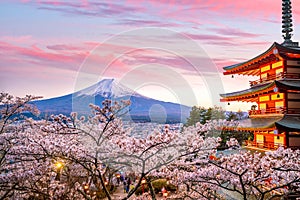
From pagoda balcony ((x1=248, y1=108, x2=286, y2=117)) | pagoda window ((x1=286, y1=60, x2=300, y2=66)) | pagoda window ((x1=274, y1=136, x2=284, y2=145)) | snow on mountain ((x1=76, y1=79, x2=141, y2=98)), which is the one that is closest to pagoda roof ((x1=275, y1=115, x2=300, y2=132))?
pagoda balcony ((x1=248, y1=108, x2=286, y2=117))

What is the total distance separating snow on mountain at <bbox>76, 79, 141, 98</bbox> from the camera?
1448 cm

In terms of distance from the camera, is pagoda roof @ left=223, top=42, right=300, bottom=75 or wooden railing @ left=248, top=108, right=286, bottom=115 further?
wooden railing @ left=248, top=108, right=286, bottom=115

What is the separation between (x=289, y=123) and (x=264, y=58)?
3360 millimetres

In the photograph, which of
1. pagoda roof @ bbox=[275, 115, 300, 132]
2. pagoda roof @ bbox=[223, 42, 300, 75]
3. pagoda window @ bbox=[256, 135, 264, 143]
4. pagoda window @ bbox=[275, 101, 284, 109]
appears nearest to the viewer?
pagoda roof @ bbox=[275, 115, 300, 132]

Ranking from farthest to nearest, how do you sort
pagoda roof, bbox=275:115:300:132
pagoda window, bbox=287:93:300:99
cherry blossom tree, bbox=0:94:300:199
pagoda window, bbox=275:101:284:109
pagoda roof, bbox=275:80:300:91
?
pagoda window, bbox=275:101:284:109 → pagoda window, bbox=287:93:300:99 → pagoda roof, bbox=275:80:300:91 → pagoda roof, bbox=275:115:300:132 → cherry blossom tree, bbox=0:94:300:199

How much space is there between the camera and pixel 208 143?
845cm

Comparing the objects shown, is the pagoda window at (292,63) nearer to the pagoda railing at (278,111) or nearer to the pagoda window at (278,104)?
the pagoda window at (278,104)

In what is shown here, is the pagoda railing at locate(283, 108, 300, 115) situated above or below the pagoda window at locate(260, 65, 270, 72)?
below

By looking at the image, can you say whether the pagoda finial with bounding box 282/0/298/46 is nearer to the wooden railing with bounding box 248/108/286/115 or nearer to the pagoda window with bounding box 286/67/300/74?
the pagoda window with bounding box 286/67/300/74

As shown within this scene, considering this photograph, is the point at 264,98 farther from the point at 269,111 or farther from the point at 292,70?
the point at 292,70

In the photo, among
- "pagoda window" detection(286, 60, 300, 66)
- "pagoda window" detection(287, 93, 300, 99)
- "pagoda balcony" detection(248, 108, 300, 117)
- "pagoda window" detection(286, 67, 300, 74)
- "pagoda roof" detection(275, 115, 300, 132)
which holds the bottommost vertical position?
"pagoda roof" detection(275, 115, 300, 132)

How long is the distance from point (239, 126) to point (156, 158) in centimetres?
599

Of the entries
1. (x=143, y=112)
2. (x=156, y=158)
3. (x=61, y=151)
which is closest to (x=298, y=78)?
(x=156, y=158)

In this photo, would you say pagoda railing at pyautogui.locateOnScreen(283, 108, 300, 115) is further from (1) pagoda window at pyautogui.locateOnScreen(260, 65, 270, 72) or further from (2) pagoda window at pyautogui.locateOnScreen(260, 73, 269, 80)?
(1) pagoda window at pyautogui.locateOnScreen(260, 65, 270, 72)
